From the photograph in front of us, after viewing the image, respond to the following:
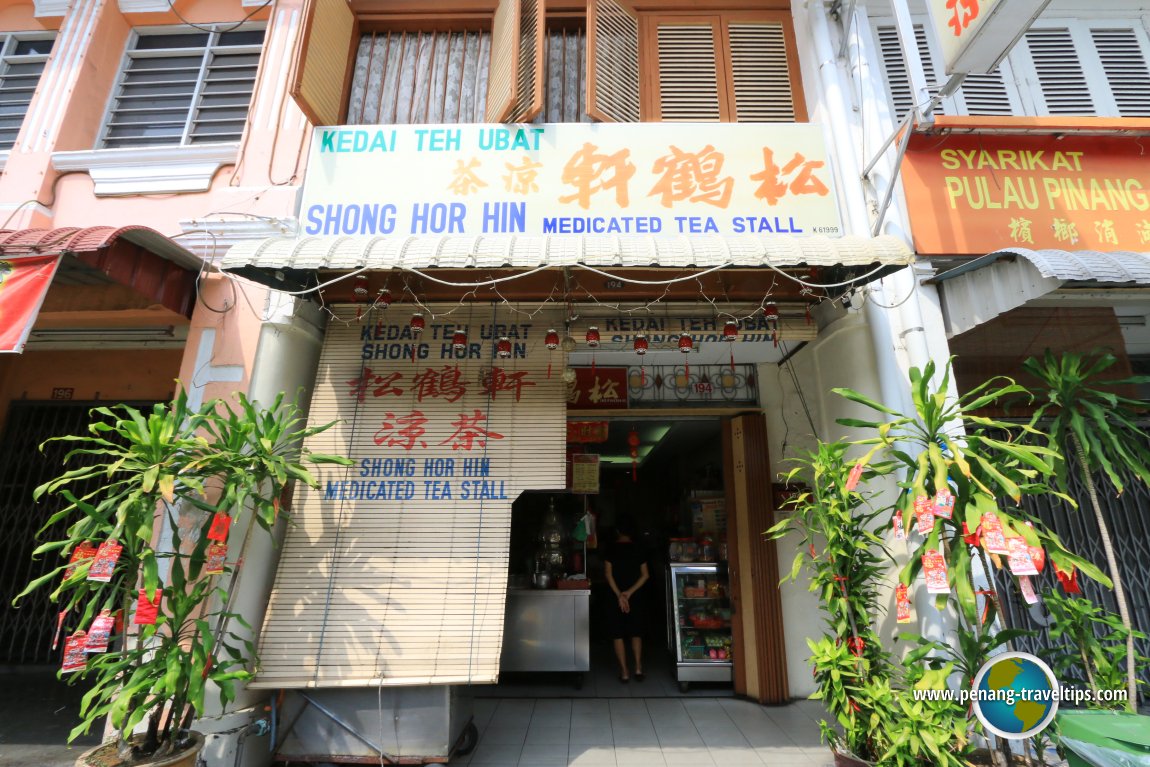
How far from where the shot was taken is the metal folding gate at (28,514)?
578 cm

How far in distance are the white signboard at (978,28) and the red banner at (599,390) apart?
3.88 m

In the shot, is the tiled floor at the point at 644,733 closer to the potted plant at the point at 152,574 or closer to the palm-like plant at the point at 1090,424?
the potted plant at the point at 152,574

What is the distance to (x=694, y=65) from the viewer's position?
5.84m

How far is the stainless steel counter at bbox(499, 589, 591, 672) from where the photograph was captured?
5.73 m

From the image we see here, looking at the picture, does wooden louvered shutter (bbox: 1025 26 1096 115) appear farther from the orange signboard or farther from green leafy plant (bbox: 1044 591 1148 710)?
green leafy plant (bbox: 1044 591 1148 710)

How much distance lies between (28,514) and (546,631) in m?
6.00

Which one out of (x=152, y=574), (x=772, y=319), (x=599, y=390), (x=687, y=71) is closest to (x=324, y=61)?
(x=687, y=71)

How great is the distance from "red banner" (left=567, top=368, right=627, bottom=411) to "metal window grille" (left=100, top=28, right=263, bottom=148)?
4.47 metres

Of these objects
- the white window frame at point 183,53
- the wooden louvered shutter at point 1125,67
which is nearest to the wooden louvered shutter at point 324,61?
the white window frame at point 183,53

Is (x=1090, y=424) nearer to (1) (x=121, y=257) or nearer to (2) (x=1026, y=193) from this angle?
(2) (x=1026, y=193)

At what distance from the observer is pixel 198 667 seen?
3.22 meters

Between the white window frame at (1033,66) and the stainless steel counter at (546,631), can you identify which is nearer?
the white window frame at (1033,66)

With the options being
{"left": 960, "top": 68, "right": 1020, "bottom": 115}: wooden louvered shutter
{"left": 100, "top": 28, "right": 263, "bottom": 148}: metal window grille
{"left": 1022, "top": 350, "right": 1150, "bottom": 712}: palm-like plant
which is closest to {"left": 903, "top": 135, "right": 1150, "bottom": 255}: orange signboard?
{"left": 960, "top": 68, "right": 1020, "bottom": 115}: wooden louvered shutter

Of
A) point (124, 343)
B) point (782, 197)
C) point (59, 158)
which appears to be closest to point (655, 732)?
point (782, 197)
